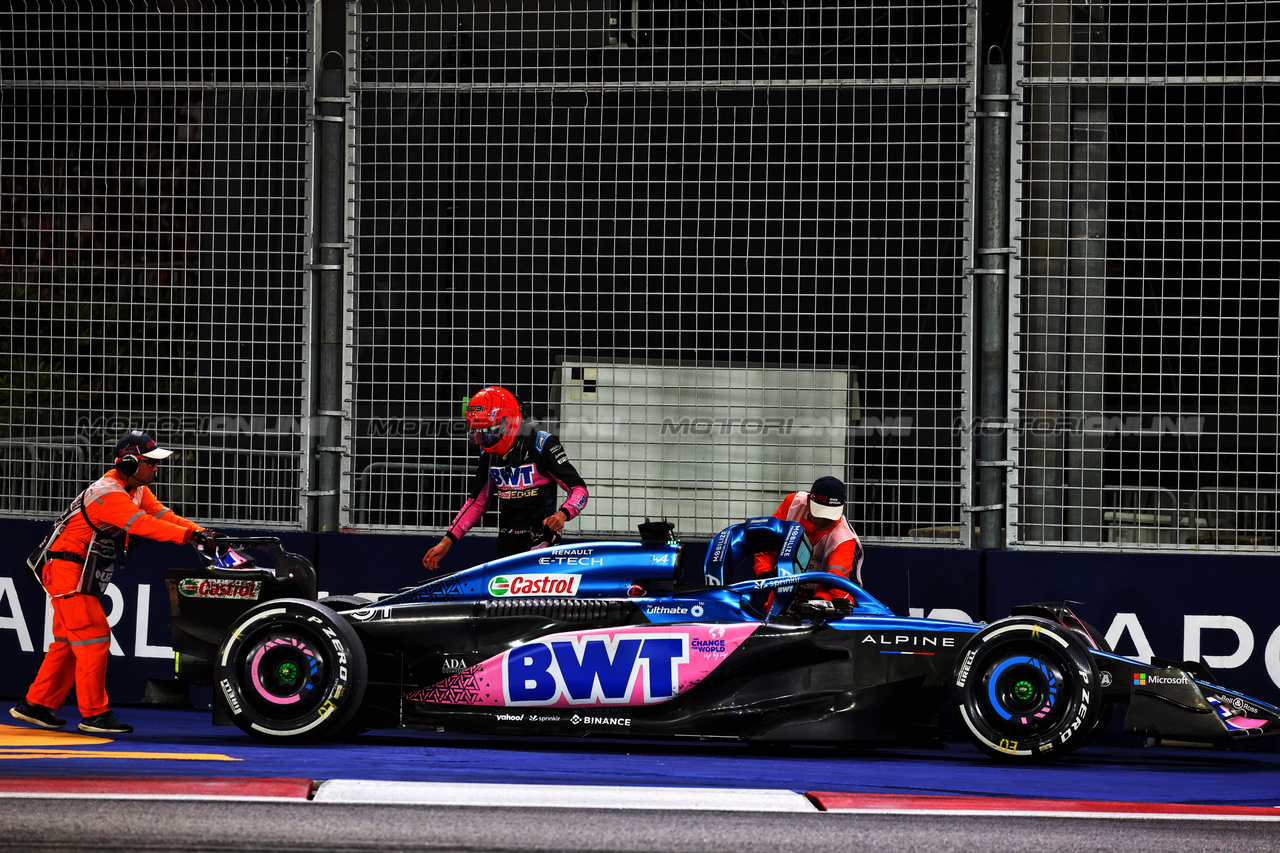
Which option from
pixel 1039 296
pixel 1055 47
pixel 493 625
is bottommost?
pixel 493 625

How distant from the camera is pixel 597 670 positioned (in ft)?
20.5

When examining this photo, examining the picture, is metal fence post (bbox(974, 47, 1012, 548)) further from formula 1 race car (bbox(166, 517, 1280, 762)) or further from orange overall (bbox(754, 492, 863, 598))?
formula 1 race car (bbox(166, 517, 1280, 762))

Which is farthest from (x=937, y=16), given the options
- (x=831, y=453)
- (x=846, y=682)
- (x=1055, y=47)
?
(x=846, y=682)

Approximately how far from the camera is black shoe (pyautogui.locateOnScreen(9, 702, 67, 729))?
7.02 metres

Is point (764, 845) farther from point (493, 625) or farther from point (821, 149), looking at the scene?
point (821, 149)

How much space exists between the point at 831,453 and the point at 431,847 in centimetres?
429

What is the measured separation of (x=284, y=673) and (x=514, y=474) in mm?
1822

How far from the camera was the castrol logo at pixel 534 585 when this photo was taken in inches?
262

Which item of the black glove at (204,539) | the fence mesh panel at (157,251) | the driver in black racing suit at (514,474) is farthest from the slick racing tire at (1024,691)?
the fence mesh panel at (157,251)

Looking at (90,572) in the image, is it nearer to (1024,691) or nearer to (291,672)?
(291,672)

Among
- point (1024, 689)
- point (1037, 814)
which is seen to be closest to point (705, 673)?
point (1024, 689)

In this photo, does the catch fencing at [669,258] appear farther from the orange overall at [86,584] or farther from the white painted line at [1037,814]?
the white painted line at [1037,814]

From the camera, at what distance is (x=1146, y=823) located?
4930mm

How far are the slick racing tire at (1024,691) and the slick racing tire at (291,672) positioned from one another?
2.89m
